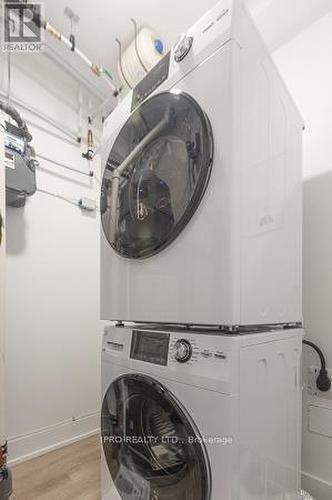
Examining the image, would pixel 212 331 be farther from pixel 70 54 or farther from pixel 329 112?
pixel 70 54

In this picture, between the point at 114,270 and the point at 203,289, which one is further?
the point at 114,270

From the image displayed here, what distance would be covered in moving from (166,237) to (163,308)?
0.76 ft

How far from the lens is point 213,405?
72 cm

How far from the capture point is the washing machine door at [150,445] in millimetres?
765

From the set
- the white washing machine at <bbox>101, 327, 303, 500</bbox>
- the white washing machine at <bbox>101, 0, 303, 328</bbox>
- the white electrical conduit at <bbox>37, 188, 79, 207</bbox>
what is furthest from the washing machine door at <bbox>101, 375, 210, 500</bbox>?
the white electrical conduit at <bbox>37, 188, 79, 207</bbox>

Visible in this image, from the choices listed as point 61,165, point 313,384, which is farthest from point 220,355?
point 61,165

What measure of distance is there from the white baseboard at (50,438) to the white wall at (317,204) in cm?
133

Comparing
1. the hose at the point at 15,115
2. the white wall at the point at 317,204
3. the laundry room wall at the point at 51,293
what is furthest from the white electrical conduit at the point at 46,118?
the white wall at the point at 317,204

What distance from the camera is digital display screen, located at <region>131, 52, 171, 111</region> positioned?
0.99 meters

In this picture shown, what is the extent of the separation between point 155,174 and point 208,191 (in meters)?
0.28

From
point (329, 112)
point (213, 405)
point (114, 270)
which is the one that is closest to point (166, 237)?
point (114, 270)

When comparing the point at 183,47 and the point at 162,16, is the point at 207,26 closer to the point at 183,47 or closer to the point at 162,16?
the point at 183,47

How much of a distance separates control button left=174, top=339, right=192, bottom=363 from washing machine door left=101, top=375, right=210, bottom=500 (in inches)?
4.5

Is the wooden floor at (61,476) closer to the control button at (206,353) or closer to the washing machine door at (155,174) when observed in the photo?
the control button at (206,353)
